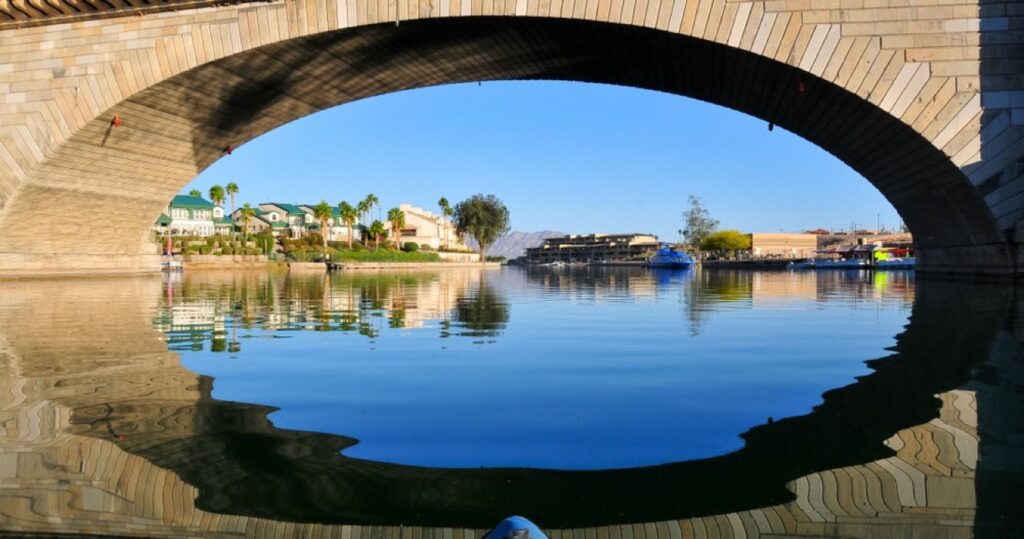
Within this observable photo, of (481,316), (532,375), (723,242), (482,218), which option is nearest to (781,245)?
(723,242)

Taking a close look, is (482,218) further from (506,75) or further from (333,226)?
(506,75)

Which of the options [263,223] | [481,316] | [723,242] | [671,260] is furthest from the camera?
[723,242]

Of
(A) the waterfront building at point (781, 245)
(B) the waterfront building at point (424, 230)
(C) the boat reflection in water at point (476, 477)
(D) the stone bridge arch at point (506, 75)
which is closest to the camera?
(C) the boat reflection in water at point (476, 477)

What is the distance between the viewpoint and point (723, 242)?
15200cm

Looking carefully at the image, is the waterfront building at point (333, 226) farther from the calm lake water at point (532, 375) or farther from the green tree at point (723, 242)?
the calm lake water at point (532, 375)

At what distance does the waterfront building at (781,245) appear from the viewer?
166250 millimetres

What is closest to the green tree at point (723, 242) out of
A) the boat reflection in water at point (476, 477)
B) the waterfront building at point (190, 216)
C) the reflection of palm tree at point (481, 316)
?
the waterfront building at point (190, 216)

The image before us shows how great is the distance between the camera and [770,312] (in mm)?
15422

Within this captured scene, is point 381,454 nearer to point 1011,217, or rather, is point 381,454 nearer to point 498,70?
point 1011,217

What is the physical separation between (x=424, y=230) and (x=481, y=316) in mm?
121446

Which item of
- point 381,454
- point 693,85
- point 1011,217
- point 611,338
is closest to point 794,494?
point 381,454

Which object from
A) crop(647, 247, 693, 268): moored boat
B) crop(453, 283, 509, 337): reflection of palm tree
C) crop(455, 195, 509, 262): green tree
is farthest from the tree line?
crop(453, 283, 509, 337): reflection of palm tree

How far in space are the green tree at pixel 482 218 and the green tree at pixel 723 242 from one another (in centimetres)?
4756

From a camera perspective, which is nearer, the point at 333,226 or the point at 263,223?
the point at 263,223
